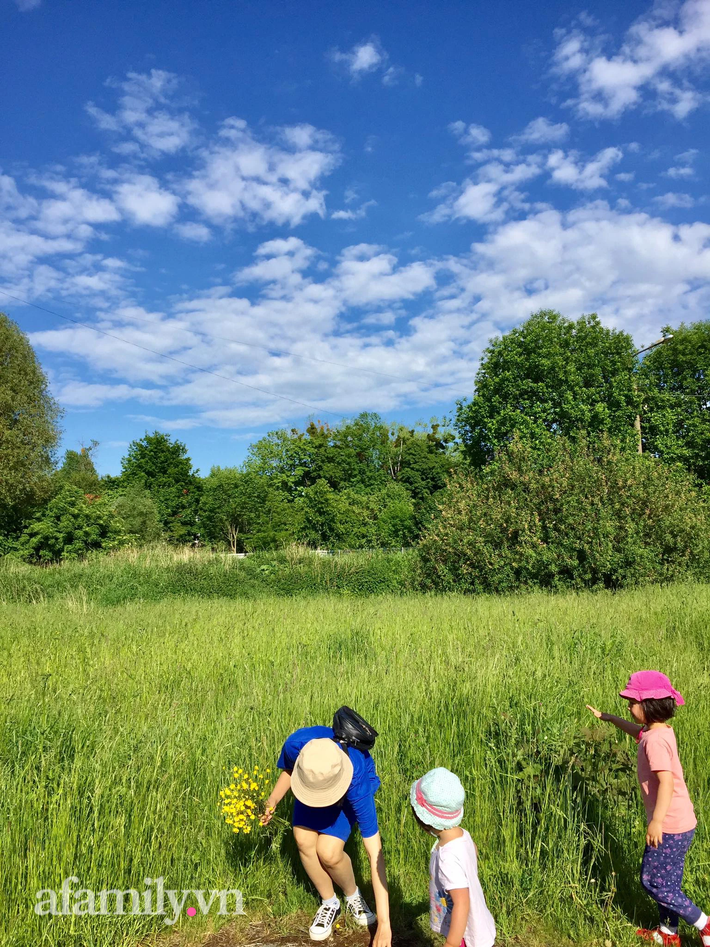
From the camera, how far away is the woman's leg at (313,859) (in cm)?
308

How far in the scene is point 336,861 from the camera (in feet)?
10.1

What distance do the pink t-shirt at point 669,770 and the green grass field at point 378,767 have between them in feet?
1.94

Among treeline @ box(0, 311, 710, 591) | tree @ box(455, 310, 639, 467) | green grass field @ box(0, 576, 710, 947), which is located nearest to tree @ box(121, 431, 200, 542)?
treeline @ box(0, 311, 710, 591)

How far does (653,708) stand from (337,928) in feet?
6.69

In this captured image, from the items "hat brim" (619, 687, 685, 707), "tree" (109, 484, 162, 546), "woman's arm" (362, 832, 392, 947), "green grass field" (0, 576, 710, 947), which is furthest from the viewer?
"tree" (109, 484, 162, 546)

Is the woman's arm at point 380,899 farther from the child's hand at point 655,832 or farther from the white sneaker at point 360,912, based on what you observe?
the child's hand at point 655,832

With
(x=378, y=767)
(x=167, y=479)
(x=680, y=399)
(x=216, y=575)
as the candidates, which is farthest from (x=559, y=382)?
(x=167, y=479)

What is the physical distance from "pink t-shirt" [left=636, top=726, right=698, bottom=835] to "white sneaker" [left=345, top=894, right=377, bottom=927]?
60.5 inches

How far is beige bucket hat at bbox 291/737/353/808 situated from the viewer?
9.25ft

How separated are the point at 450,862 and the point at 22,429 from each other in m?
32.4

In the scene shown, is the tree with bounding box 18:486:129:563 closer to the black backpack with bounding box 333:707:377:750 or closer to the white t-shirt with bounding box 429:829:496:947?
the black backpack with bounding box 333:707:377:750

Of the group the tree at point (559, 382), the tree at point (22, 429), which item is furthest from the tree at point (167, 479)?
the tree at point (559, 382)

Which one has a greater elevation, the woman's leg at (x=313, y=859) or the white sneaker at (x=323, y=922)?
the woman's leg at (x=313, y=859)

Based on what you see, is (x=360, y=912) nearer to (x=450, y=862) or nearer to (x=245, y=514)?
(x=450, y=862)
